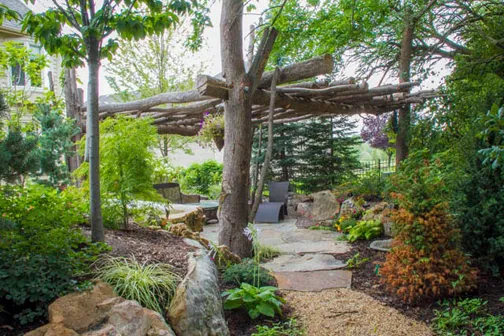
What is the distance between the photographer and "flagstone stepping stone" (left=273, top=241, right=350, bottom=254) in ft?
17.3

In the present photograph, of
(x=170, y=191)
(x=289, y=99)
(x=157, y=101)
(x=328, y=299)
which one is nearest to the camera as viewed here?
(x=328, y=299)

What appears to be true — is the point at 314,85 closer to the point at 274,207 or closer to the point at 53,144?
the point at 274,207

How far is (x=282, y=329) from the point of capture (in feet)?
9.02

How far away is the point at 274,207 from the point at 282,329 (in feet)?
19.2

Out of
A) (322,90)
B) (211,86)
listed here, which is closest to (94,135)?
(211,86)

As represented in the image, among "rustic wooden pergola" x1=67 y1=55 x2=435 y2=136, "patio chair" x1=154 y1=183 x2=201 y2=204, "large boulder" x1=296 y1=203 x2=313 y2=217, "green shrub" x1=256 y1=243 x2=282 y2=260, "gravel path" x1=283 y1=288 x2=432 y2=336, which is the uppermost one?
"rustic wooden pergola" x1=67 y1=55 x2=435 y2=136

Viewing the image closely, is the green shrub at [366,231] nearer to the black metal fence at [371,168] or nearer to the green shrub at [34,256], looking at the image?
the green shrub at [34,256]

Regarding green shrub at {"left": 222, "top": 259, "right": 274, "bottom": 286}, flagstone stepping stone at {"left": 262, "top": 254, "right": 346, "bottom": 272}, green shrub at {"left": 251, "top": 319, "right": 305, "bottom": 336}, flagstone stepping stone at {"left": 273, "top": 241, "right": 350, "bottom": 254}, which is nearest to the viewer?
green shrub at {"left": 251, "top": 319, "right": 305, "bottom": 336}

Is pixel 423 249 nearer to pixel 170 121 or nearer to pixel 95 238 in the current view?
pixel 95 238

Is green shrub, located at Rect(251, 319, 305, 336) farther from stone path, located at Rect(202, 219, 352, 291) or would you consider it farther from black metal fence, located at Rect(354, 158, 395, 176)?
black metal fence, located at Rect(354, 158, 395, 176)

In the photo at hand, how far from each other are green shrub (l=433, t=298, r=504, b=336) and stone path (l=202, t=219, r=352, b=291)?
106 centimetres

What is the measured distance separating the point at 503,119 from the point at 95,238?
107 inches

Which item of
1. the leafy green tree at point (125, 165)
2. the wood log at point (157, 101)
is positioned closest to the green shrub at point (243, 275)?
Result: the leafy green tree at point (125, 165)

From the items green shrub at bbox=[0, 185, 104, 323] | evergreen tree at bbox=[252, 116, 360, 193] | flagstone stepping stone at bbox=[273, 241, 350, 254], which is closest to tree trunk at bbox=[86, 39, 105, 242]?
green shrub at bbox=[0, 185, 104, 323]
